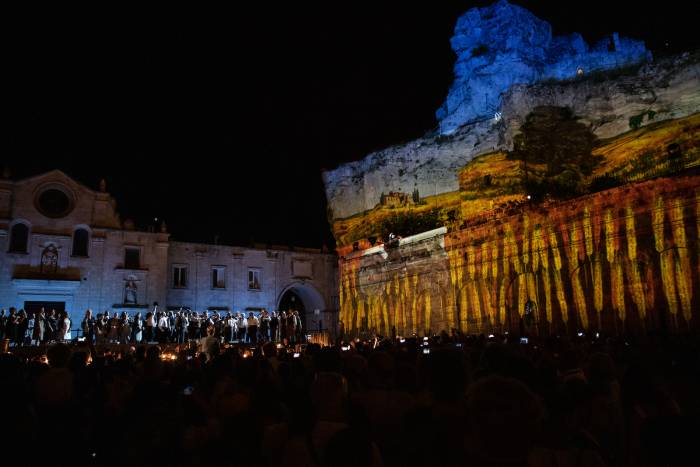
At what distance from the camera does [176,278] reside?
3806 cm

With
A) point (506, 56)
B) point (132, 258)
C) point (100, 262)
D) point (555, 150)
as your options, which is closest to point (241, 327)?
point (132, 258)

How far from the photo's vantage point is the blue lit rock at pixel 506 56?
4169 centimetres

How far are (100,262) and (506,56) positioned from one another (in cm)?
3843

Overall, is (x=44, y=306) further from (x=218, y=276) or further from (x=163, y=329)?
(x=218, y=276)

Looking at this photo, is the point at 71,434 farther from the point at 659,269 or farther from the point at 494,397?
the point at 659,269

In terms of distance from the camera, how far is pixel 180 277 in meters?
38.2

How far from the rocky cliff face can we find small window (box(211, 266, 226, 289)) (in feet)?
54.6

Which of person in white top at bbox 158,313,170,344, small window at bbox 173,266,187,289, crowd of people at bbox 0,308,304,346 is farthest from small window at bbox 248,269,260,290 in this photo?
person in white top at bbox 158,313,170,344

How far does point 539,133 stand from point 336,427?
1428 inches

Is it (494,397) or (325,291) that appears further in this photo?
(325,291)

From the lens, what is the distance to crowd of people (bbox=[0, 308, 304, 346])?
986 inches

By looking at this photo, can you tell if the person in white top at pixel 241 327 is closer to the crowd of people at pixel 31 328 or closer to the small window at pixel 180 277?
the small window at pixel 180 277

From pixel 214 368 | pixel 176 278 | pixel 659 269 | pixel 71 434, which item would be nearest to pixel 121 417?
pixel 71 434

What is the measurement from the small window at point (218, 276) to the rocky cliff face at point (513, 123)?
16637 millimetres
